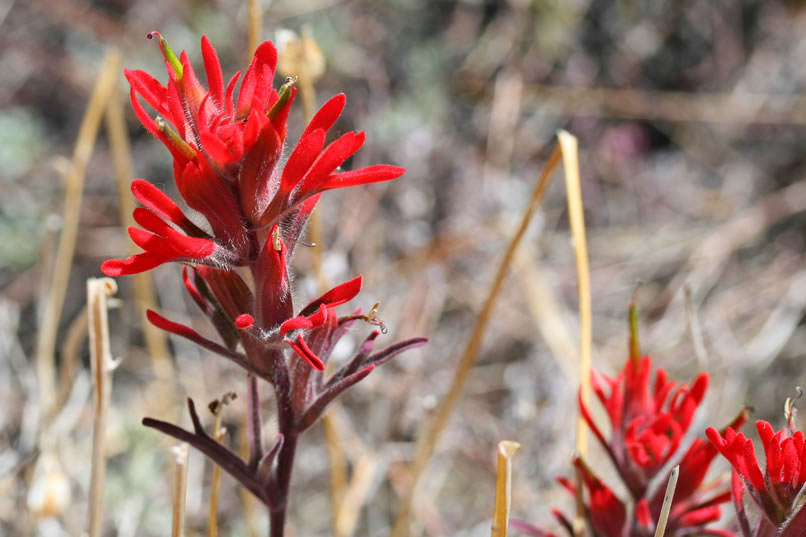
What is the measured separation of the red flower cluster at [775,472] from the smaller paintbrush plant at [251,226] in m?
0.33

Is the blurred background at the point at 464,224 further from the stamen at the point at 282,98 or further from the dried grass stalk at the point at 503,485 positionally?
the stamen at the point at 282,98

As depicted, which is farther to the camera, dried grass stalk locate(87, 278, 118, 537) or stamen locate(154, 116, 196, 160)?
dried grass stalk locate(87, 278, 118, 537)

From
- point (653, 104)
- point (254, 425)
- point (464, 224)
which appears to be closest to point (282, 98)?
point (254, 425)

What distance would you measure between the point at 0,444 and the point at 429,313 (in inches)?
43.1

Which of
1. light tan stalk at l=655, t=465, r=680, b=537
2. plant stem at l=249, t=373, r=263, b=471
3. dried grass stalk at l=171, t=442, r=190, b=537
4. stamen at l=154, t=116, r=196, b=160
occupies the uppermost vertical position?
stamen at l=154, t=116, r=196, b=160

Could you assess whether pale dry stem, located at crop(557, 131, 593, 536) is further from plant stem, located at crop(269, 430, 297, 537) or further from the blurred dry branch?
the blurred dry branch

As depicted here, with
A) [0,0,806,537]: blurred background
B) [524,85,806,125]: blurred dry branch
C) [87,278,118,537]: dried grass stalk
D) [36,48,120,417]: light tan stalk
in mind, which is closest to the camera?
[87,278,118,537]: dried grass stalk

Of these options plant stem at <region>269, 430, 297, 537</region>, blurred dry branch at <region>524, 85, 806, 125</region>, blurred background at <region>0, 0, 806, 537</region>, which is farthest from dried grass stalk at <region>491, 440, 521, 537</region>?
blurred dry branch at <region>524, 85, 806, 125</region>

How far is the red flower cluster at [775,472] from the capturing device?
2.21ft

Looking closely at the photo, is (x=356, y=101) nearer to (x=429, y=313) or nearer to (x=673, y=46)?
(x=429, y=313)

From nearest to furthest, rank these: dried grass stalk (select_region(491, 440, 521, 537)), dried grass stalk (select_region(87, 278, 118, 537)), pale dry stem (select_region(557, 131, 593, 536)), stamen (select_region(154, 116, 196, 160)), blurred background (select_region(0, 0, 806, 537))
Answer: stamen (select_region(154, 116, 196, 160)) < dried grass stalk (select_region(491, 440, 521, 537)) < dried grass stalk (select_region(87, 278, 118, 537)) < pale dry stem (select_region(557, 131, 593, 536)) < blurred background (select_region(0, 0, 806, 537))

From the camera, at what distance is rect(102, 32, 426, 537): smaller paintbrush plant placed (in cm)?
63

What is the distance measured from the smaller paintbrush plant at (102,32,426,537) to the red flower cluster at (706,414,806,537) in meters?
0.33

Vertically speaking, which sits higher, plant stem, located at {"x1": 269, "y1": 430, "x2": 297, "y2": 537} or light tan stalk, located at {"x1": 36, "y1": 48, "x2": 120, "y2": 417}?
light tan stalk, located at {"x1": 36, "y1": 48, "x2": 120, "y2": 417}
